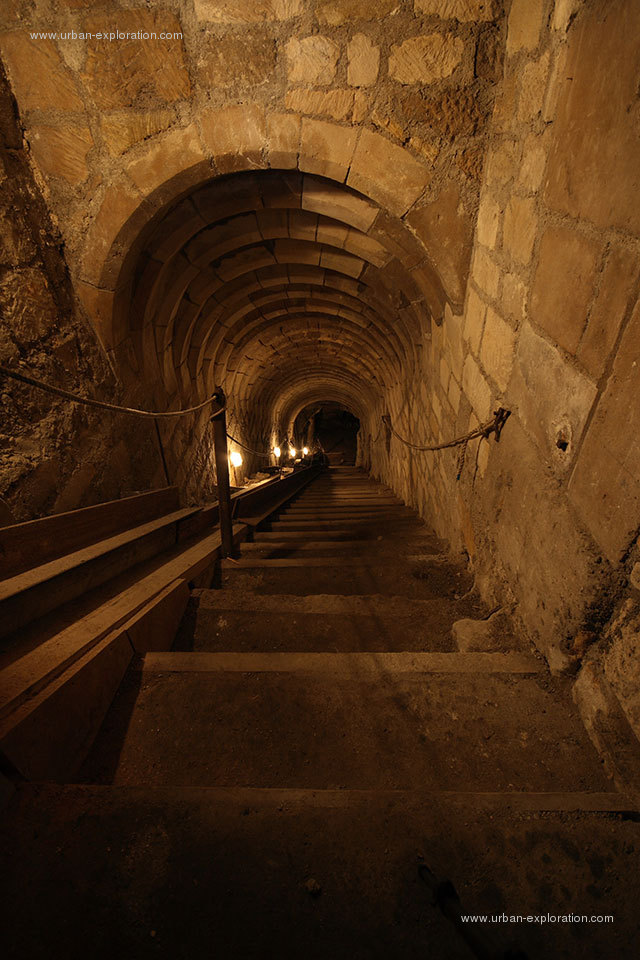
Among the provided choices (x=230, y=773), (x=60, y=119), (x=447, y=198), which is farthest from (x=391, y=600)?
(x=60, y=119)

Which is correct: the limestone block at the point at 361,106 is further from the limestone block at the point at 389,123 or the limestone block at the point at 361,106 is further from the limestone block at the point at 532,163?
the limestone block at the point at 532,163

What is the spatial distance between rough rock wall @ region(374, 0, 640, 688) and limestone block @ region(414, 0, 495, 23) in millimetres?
178

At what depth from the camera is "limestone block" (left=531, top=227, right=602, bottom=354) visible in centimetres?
127

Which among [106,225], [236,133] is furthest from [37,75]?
[236,133]

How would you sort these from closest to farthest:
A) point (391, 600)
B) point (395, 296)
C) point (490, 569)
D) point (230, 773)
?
point (230, 773) < point (490, 569) < point (391, 600) < point (395, 296)

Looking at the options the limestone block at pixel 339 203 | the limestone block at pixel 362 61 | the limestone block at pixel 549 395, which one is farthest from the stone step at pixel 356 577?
the limestone block at pixel 362 61

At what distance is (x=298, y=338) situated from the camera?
23.6 ft

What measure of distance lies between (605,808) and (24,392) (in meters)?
3.34

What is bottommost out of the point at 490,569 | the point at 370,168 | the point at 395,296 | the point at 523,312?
the point at 490,569

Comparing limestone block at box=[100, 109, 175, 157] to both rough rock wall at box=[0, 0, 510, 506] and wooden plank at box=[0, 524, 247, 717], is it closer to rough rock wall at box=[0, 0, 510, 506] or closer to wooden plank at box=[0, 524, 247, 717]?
rough rock wall at box=[0, 0, 510, 506]

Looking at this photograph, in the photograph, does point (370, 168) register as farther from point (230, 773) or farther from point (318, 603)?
point (230, 773)

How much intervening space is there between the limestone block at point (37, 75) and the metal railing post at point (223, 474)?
196cm

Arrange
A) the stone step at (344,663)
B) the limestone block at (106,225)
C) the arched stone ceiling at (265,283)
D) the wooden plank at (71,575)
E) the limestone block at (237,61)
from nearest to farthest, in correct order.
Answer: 1. the stone step at (344,663)
2. the wooden plank at (71,575)
3. the limestone block at (237,61)
4. the limestone block at (106,225)
5. the arched stone ceiling at (265,283)

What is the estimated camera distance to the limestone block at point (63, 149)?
7.75 ft
